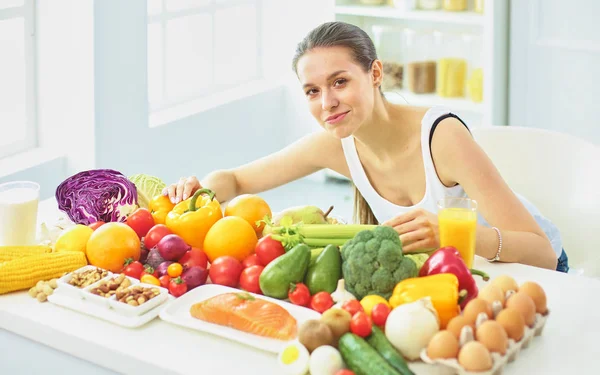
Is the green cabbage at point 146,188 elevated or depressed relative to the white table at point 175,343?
elevated

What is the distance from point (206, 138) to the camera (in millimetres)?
4734

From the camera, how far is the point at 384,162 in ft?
8.06

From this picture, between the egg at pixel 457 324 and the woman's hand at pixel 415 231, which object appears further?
the woman's hand at pixel 415 231

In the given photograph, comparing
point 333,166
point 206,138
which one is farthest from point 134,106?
point 333,166

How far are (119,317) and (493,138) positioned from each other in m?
1.33

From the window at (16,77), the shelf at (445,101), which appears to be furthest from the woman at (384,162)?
the shelf at (445,101)

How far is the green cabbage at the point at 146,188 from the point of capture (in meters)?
2.28

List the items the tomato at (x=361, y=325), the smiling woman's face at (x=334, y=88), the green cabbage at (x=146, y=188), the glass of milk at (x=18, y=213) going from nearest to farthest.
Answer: the tomato at (x=361, y=325) < the glass of milk at (x=18, y=213) < the smiling woman's face at (x=334, y=88) < the green cabbage at (x=146, y=188)

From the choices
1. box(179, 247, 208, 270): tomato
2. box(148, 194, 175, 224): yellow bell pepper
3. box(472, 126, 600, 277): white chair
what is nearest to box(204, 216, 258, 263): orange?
box(179, 247, 208, 270): tomato

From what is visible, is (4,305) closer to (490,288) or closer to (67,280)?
(67,280)

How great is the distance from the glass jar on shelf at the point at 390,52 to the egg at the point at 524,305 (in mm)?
3453

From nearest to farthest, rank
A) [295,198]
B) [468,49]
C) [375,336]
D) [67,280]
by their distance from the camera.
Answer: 1. [375,336]
2. [67,280]
3. [468,49]
4. [295,198]

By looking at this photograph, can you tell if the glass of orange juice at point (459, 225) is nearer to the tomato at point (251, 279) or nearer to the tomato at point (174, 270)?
the tomato at point (251, 279)

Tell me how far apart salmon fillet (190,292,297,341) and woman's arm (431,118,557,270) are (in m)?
0.54
